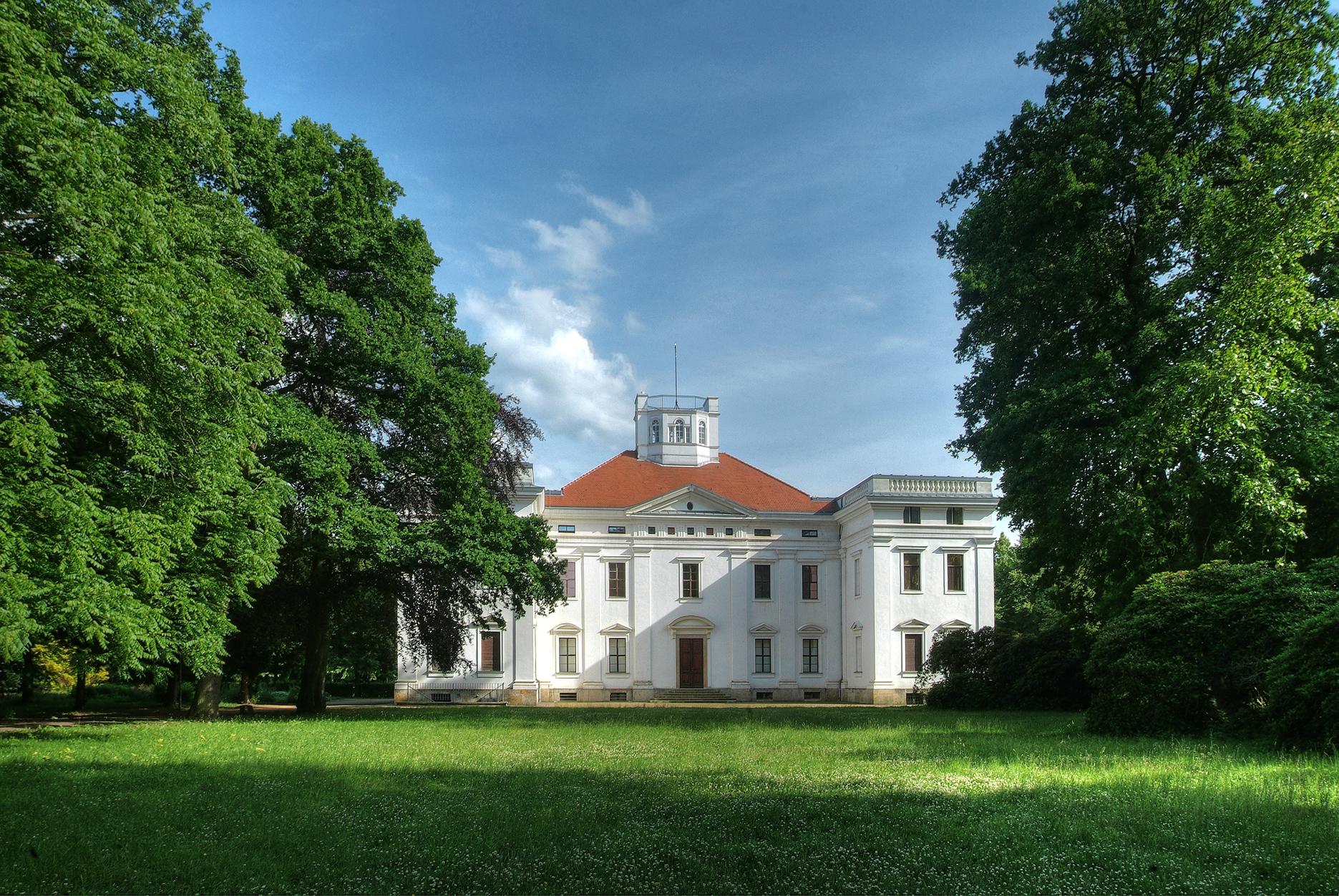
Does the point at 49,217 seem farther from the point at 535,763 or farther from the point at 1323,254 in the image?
the point at 1323,254

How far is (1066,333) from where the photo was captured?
72.2 ft

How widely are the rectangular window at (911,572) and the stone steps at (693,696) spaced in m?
8.66

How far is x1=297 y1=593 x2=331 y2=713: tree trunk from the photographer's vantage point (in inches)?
999

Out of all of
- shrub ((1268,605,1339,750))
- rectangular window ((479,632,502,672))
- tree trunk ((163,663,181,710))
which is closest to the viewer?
shrub ((1268,605,1339,750))

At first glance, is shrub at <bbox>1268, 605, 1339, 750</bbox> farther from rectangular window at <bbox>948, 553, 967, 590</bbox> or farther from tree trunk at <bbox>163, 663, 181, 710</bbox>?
tree trunk at <bbox>163, 663, 181, 710</bbox>

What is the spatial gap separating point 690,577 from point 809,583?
531 centimetres

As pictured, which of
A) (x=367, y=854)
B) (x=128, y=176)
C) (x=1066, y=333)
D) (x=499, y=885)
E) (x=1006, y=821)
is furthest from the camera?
(x=1066, y=333)

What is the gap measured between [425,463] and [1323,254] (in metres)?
19.8

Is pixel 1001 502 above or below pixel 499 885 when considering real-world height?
above

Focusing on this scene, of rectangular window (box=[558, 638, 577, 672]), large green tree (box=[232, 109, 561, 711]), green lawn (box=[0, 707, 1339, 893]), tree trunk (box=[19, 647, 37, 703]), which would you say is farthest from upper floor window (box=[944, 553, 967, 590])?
tree trunk (box=[19, 647, 37, 703])

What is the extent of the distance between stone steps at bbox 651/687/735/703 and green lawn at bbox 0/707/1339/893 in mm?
26868

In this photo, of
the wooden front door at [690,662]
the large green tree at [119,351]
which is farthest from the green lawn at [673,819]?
the wooden front door at [690,662]

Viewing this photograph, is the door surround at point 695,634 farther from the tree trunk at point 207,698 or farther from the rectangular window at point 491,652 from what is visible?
the tree trunk at point 207,698

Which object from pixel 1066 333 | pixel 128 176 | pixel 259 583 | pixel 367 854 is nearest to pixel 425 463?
pixel 259 583
